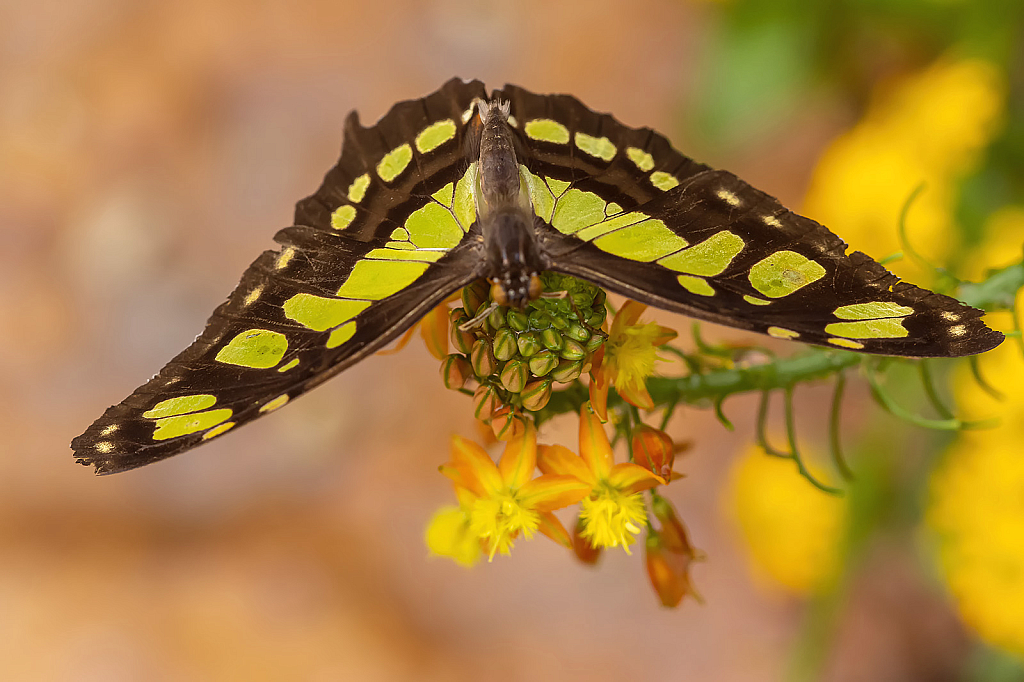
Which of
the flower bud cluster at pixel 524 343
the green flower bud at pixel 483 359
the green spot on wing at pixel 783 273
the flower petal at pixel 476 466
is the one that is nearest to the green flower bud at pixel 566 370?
the flower bud cluster at pixel 524 343

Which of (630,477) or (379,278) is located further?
(379,278)

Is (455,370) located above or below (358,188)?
below

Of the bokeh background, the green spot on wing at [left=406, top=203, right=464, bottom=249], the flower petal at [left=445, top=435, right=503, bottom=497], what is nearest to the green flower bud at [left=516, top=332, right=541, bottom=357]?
the flower petal at [left=445, top=435, right=503, bottom=497]

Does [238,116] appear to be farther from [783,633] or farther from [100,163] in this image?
[783,633]

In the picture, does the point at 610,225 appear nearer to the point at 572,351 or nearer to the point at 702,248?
the point at 702,248

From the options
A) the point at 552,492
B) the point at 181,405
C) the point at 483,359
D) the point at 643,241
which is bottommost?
the point at 552,492

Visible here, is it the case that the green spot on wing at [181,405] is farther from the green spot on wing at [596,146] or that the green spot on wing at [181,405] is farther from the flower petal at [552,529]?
the green spot on wing at [596,146]

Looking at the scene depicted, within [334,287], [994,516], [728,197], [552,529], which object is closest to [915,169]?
[994,516]

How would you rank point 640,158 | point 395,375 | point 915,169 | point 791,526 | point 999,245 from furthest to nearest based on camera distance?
point 395,375
point 791,526
point 915,169
point 999,245
point 640,158
